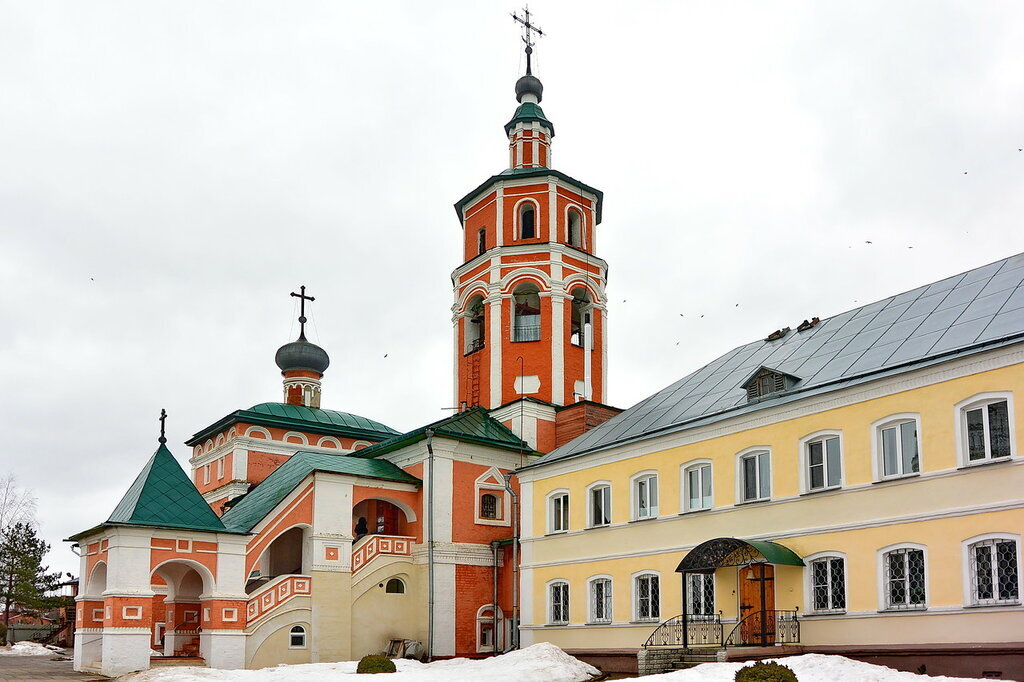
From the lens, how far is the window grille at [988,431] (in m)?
16.1

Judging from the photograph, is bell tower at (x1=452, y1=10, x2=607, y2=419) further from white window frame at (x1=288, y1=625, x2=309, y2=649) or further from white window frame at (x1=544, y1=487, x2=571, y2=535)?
white window frame at (x1=288, y1=625, x2=309, y2=649)

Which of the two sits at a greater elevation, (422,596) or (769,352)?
(769,352)

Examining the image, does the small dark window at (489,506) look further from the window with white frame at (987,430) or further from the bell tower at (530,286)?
the window with white frame at (987,430)


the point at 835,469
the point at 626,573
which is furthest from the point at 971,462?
the point at 626,573

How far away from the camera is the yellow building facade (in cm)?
1619

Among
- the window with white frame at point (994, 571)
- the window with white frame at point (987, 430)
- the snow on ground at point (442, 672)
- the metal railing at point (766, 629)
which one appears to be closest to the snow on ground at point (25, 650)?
the snow on ground at point (442, 672)

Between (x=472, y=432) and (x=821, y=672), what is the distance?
15.8 m

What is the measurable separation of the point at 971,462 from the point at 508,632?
16.1 meters

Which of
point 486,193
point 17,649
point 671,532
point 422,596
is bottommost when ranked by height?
point 17,649

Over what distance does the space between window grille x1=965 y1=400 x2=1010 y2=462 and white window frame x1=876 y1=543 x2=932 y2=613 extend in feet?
6.03

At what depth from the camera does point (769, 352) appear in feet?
79.8

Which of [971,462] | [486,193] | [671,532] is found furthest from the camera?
[486,193]

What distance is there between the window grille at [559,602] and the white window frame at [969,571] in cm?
1127

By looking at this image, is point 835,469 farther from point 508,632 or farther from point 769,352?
point 508,632
